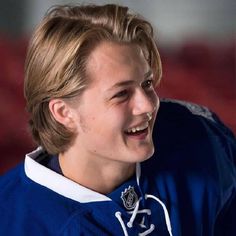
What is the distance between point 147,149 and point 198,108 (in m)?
0.26

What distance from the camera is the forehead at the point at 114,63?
0.93m

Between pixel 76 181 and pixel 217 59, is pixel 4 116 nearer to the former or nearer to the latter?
pixel 217 59

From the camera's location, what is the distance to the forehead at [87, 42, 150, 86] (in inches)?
36.8

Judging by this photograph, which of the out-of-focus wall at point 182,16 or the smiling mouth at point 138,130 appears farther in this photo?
the out-of-focus wall at point 182,16

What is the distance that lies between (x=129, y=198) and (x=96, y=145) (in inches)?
4.3

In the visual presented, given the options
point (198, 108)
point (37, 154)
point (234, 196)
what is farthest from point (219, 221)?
point (37, 154)

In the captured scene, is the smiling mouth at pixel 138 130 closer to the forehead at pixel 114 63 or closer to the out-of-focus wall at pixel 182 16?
the forehead at pixel 114 63

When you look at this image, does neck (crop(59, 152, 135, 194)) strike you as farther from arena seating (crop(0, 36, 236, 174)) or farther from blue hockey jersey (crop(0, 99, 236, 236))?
arena seating (crop(0, 36, 236, 174))

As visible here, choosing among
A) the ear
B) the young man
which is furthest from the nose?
→ the ear

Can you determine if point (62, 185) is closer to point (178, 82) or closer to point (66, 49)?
point (66, 49)

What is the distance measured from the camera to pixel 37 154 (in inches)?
41.4

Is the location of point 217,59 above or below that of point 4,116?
above

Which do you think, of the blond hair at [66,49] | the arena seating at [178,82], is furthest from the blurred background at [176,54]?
the blond hair at [66,49]

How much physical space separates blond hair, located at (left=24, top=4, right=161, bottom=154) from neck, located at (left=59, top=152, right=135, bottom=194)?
0.03 m
